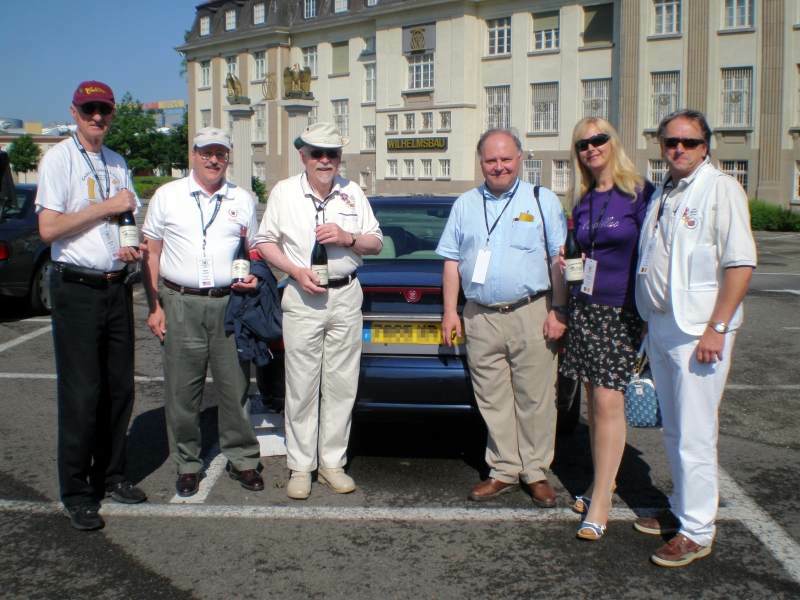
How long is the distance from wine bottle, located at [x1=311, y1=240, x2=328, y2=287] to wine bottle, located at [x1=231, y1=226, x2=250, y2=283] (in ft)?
1.16

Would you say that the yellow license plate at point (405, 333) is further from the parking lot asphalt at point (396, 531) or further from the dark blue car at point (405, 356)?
the parking lot asphalt at point (396, 531)

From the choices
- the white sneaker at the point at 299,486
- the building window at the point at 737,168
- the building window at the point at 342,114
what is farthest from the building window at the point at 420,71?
the white sneaker at the point at 299,486

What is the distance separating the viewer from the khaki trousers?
15.0 feet

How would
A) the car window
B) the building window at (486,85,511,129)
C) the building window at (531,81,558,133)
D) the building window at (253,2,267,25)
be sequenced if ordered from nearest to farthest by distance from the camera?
the car window
the building window at (531,81,558,133)
the building window at (486,85,511,129)
the building window at (253,2,267,25)

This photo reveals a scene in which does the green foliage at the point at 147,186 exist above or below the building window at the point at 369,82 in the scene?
below

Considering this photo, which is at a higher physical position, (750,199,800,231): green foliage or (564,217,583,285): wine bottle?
(750,199,800,231): green foliage

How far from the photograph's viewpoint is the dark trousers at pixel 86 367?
4.33 m

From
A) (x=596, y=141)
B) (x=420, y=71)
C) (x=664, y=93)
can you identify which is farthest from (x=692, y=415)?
(x=420, y=71)

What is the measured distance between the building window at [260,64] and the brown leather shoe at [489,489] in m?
58.8

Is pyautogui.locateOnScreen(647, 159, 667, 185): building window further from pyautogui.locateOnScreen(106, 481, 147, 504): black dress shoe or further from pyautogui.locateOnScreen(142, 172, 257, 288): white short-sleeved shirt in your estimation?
pyautogui.locateOnScreen(106, 481, 147, 504): black dress shoe

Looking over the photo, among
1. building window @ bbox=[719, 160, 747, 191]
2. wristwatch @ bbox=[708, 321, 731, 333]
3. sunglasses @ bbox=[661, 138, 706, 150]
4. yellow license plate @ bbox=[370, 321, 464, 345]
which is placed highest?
building window @ bbox=[719, 160, 747, 191]

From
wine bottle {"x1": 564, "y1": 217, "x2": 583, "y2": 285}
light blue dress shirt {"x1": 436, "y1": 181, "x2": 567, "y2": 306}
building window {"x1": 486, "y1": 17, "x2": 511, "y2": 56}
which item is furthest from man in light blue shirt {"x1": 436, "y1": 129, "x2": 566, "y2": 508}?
building window {"x1": 486, "y1": 17, "x2": 511, "y2": 56}

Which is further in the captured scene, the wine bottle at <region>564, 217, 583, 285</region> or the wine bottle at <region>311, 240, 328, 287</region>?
the wine bottle at <region>311, 240, 328, 287</region>

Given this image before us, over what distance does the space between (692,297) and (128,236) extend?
266cm
